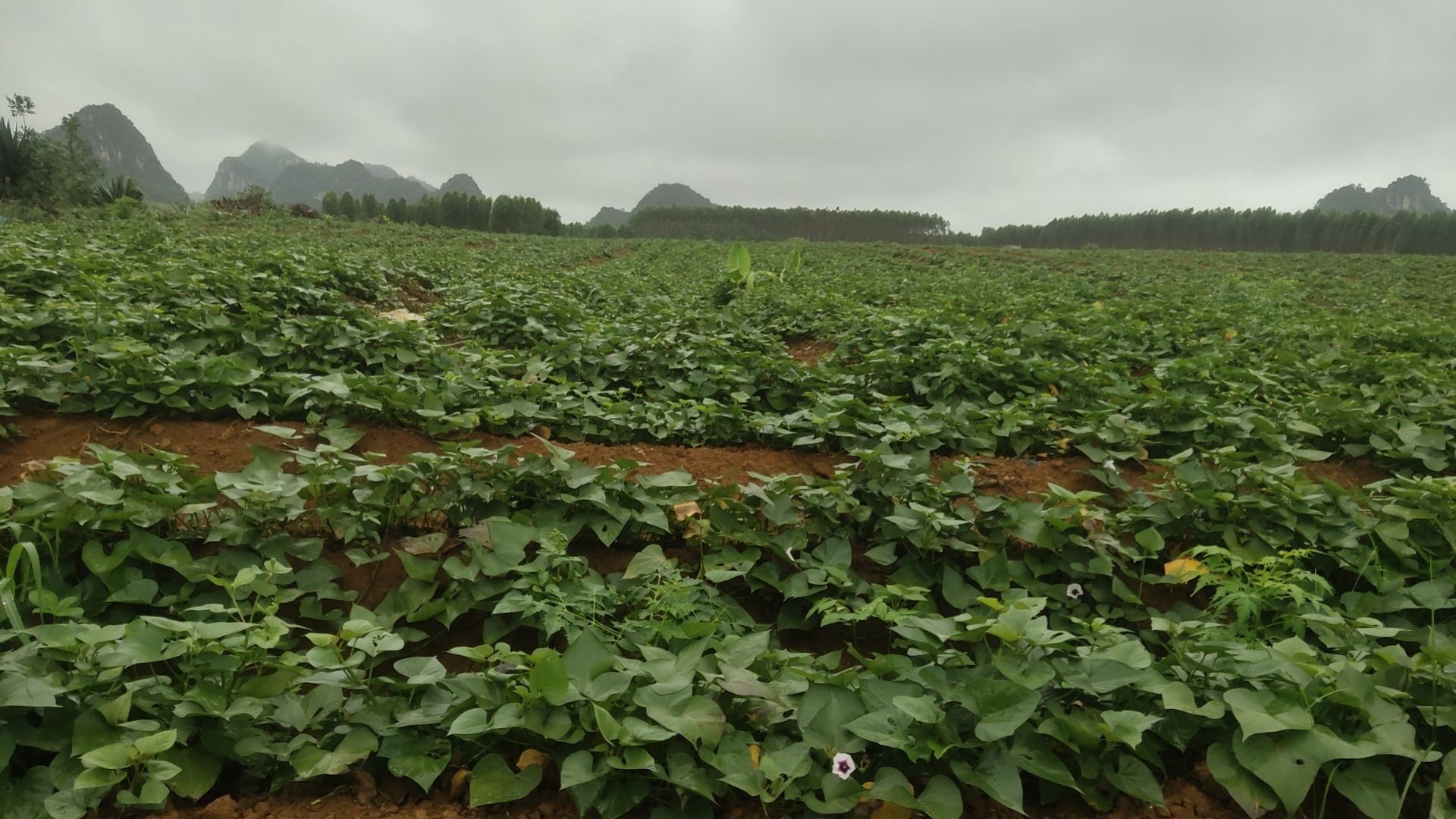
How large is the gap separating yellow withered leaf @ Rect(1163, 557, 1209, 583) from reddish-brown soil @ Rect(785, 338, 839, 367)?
166 inches

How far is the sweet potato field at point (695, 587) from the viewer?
149 centimetres

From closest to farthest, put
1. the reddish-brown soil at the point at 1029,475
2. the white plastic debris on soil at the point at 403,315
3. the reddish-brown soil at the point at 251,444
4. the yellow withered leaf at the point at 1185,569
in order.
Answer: the yellow withered leaf at the point at 1185,569
the reddish-brown soil at the point at 251,444
the reddish-brown soil at the point at 1029,475
the white plastic debris on soil at the point at 403,315

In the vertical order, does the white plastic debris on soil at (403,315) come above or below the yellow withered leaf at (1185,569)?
above

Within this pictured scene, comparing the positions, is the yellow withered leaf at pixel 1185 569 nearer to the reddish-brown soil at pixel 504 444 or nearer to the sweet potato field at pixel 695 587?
the sweet potato field at pixel 695 587

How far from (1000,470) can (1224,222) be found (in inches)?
2419

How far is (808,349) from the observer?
7.20 metres

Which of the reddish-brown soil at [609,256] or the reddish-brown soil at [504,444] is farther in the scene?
the reddish-brown soil at [609,256]

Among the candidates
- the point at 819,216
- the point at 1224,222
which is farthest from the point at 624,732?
the point at 819,216

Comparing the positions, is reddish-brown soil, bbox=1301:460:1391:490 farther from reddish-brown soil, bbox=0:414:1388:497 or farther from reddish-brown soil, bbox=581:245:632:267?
reddish-brown soil, bbox=581:245:632:267

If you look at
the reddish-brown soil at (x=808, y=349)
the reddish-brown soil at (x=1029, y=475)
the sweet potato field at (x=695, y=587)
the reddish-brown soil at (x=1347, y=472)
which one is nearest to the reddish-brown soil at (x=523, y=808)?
the sweet potato field at (x=695, y=587)

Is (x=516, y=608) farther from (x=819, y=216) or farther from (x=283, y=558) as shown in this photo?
(x=819, y=216)

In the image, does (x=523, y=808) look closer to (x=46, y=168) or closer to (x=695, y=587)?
(x=695, y=587)

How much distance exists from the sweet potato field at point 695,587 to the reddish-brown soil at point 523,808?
10mm

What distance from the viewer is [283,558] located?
215cm
